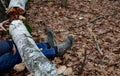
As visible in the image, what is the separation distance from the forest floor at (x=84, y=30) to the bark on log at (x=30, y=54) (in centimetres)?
57

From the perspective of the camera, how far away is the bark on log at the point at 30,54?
12.1 feet

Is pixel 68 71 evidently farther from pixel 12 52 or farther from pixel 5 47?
pixel 5 47

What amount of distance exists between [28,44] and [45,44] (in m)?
0.52

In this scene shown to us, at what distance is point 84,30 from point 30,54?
6.96 feet

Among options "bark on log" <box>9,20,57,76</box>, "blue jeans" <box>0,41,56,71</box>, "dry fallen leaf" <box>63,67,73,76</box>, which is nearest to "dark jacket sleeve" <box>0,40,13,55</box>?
"blue jeans" <box>0,41,56,71</box>

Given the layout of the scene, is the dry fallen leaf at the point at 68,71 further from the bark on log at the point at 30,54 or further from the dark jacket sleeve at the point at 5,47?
the dark jacket sleeve at the point at 5,47

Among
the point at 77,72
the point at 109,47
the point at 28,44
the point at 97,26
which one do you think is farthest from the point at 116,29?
the point at 28,44

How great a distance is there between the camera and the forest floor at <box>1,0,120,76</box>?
15.3 feet

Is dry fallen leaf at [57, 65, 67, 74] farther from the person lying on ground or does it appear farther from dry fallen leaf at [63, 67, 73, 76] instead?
the person lying on ground

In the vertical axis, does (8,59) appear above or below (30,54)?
below

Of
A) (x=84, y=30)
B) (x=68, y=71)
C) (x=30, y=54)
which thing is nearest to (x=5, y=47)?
(x=30, y=54)

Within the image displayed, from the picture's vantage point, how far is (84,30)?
5.91 m

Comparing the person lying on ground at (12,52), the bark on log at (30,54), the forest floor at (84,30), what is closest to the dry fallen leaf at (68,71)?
the forest floor at (84,30)

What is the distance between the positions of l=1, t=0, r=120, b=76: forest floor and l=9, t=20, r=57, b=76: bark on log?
57 cm
